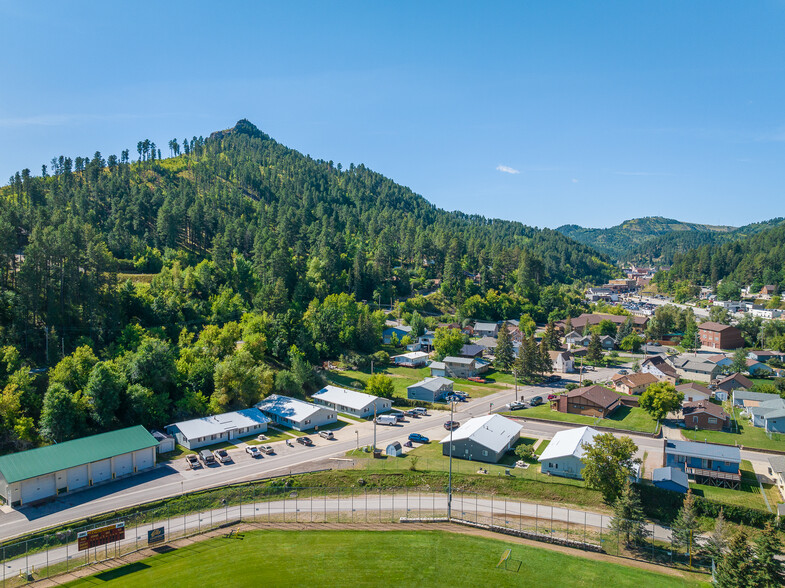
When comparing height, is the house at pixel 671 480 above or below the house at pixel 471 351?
below

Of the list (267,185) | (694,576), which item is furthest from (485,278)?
(694,576)

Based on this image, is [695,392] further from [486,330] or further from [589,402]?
[486,330]

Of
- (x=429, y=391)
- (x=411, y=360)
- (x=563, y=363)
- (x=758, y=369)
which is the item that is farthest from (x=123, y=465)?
(x=758, y=369)

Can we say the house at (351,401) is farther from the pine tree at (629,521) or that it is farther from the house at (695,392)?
the house at (695,392)

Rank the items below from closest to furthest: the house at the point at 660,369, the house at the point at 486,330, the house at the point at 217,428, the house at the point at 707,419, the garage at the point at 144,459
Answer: the garage at the point at 144,459, the house at the point at 217,428, the house at the point at 707,419, the house at the point at 660,369, the house at the point at 486,330

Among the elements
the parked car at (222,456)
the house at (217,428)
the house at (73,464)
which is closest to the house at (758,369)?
the house at (217,428)

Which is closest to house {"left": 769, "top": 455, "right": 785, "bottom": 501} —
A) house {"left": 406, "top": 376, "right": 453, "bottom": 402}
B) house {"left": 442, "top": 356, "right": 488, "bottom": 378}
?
house {"left": 406, "top": 376, "right": 453, "bottom": 402}
